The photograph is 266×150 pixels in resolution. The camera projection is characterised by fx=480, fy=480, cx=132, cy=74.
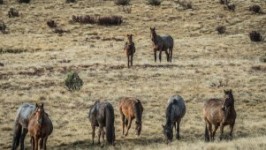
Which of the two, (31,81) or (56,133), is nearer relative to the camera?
(56,133)

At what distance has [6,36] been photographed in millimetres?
48375

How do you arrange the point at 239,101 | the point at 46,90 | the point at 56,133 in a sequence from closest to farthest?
the point at 56,133 → the point at 239,101 → the point at 46,90

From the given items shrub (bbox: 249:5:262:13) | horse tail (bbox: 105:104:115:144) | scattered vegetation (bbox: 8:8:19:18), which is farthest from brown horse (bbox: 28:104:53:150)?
shrub (bbox: 249:5:262:13)

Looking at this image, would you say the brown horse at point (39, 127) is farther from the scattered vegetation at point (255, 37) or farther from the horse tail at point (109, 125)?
the scattered vegetation at point (255, 37)

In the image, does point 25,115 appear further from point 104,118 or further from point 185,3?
Result: point 185,3

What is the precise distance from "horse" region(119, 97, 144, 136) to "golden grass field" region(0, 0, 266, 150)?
2.06 ft

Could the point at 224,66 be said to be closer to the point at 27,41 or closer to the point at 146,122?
the point at 146,122

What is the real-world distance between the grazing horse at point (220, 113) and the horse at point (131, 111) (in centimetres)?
265

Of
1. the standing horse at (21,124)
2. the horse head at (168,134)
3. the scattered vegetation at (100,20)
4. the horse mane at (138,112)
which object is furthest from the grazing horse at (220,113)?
the scattered vegetation at (100,20)

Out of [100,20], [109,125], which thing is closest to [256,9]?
[100,20]

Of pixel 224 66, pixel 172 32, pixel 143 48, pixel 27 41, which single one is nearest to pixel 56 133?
pixel 224 66

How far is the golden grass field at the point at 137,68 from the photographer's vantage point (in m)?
21.3

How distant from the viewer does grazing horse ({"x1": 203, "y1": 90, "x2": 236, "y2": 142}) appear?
1752cm

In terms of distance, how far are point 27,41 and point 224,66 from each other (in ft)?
67.1
